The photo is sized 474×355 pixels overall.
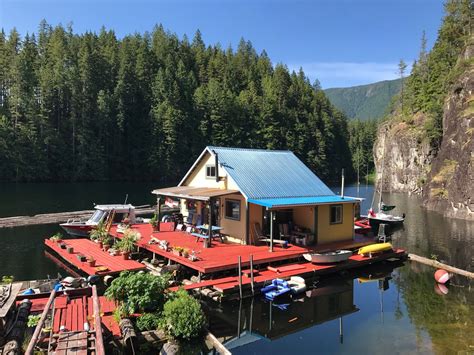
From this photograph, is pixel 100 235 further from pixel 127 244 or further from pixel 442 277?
pixel 442 277

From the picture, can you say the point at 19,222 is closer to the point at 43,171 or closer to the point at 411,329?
the point at 411,329

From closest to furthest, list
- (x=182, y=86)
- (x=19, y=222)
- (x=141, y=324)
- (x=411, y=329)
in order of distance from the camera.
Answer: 1. (x=141, y=324)
2. (x=411, y=329)
3. (x=19, y=222)
4. (x=182, y=86)

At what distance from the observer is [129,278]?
39.0 feet

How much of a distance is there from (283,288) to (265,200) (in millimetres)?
4908

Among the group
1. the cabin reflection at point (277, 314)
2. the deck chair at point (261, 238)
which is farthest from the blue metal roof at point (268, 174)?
the cabin reflection at point (277, 314)

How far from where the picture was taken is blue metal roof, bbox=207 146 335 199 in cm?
2012

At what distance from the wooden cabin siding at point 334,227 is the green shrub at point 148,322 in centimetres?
1122

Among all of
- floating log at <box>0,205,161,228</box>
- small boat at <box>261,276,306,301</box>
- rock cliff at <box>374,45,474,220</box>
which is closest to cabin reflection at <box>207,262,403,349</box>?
small boat at <box>261,276,306,301</box>

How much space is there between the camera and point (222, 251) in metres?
18.3

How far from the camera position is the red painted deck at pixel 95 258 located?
16781 mm

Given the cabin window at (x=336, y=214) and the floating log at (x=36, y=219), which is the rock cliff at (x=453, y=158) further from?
the floating log at (x=36, y=219)

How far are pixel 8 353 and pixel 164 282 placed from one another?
4.62 m

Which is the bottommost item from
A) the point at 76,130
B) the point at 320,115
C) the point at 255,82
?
the point at 76,130

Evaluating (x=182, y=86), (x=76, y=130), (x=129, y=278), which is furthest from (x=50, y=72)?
(x=129, y=278)
